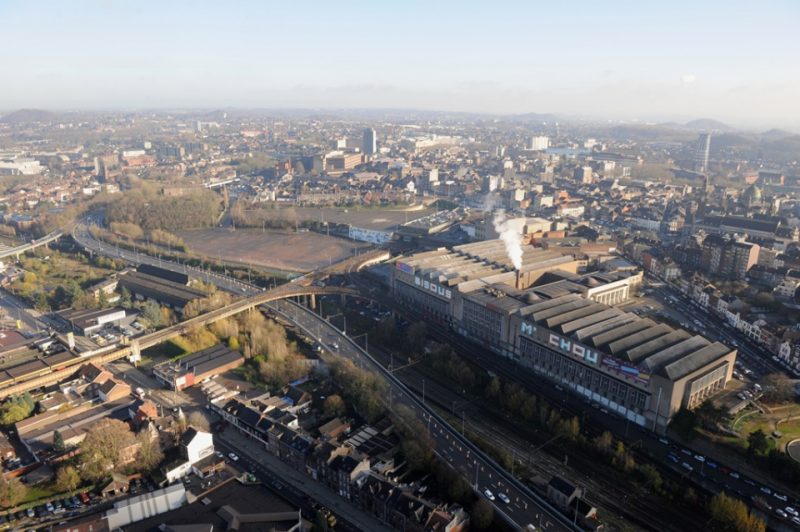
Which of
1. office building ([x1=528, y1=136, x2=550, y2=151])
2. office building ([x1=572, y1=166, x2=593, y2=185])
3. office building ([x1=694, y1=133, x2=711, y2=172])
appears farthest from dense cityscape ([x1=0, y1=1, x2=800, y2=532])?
office building ([x1=528, y1=136, x2=550, y2=151])

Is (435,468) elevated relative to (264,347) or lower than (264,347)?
lower

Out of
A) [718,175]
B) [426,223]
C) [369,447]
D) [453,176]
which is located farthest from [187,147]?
[369,447]

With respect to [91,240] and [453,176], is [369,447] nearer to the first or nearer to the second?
[91,240]

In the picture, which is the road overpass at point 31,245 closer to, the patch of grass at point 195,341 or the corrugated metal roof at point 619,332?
the patch of grass at point 195,341

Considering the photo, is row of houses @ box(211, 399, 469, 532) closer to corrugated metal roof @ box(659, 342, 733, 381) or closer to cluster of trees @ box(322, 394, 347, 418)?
cluster of trees @ box(322, 394, 347, 418)

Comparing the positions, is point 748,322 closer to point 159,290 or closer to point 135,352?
point 135,352

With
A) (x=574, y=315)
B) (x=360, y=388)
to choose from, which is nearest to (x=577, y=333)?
(x=574, y=315)
